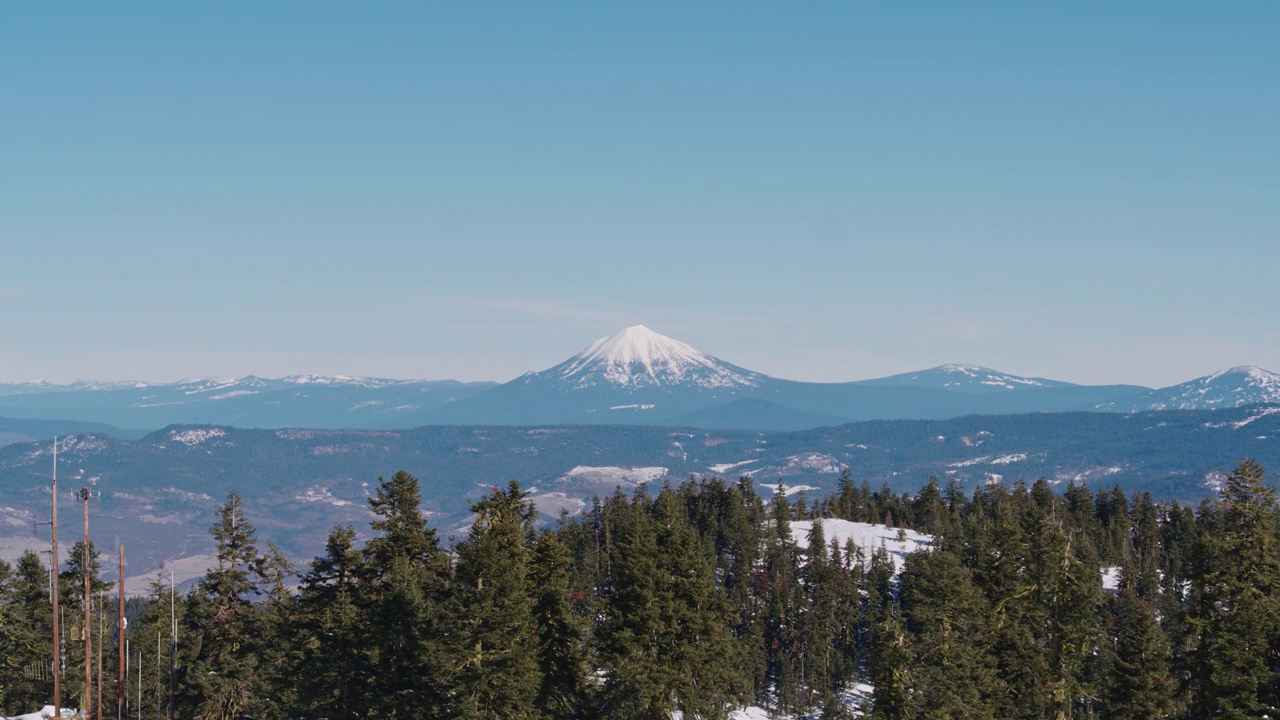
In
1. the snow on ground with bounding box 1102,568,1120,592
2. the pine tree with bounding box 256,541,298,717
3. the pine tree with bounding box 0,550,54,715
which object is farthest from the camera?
the snow on ground with bounding box 1102,568,1120,592

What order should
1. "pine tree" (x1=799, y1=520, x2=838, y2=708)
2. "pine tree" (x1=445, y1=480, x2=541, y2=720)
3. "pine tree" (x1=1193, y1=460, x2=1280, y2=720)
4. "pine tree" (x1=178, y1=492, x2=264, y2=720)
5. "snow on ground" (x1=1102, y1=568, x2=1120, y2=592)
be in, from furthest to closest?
"snow on ground" (x1=1102, y1=568, x2=1120, y2=592), "pine tree" (x1=799, y1=520, x2=838, y2=708), "pine tree" (x1=178, y1=492, x2=264, y2=720), "pine tree" (x1=445, y1=480, x2=541, y2=720), "pine tree" (x1=1193, y1=460, x2=1280, y2=720)

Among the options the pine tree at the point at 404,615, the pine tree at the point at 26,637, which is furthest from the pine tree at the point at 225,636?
→ the pine tree at the point at 404,615

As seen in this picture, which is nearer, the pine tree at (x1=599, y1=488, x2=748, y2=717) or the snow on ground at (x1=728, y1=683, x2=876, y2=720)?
the pine tree at (x1=599, y1=488, x2=748, y2=717)

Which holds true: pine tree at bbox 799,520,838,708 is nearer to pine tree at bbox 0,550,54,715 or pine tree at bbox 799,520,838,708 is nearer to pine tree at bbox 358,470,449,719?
pine tree at bbox 0,550,54,715

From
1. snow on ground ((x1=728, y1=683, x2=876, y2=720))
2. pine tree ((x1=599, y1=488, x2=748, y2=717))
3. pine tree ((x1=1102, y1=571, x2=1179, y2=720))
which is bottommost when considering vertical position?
snow on ground ((x1=728, y1=683, x2=876, y2=720))

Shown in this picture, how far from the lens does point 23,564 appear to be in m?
78.1

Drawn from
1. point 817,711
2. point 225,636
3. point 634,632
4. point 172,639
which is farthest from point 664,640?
point 817,711

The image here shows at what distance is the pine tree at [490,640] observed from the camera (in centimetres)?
5197

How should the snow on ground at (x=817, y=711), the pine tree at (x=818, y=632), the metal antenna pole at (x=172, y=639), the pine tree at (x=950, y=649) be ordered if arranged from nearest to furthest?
the pine tree at (x=950, y=649) < the metal antenna pole at (x=172, y=639) < the snow on ground at (x=817, y=711) < the pine tree at (x=818, y=632)

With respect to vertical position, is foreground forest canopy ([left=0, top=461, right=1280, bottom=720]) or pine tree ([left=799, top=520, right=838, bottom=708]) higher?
foreground forest canopy ([left=0, top=461, right=1280, bottom=720])

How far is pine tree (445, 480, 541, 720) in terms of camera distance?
2046 inches

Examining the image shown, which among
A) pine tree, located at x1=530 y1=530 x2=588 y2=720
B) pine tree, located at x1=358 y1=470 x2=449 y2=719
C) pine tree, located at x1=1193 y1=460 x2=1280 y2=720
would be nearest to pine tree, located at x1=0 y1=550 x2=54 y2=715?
pine tree, located at x1=358 y1=470 x2=449 y2=719

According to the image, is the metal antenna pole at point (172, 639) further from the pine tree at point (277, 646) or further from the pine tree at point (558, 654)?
the pine tree at point (558, 654)

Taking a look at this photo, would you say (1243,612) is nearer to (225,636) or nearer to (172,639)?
(225,636)
